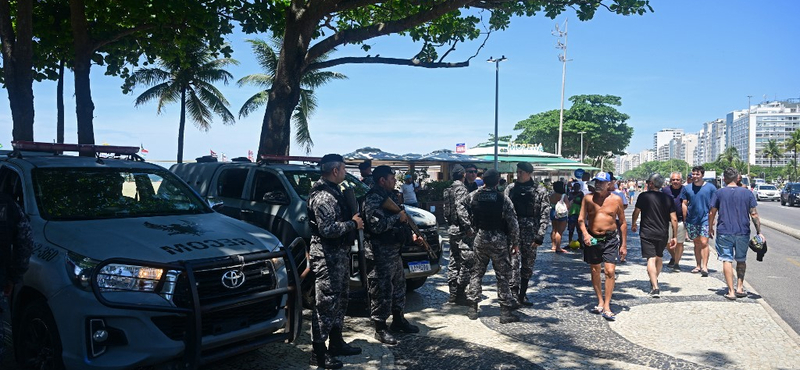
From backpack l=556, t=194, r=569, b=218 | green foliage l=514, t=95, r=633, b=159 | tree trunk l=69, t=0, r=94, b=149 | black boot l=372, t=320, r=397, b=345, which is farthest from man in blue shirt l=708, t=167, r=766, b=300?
green foliage l=514, t=95, r=633, b=159

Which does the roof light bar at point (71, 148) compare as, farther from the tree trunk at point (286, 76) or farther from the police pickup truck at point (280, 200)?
the tree trunk at point (286, 76)

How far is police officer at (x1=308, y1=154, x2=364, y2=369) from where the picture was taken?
4699 millimetres

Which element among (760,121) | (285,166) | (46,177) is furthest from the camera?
(760,121)

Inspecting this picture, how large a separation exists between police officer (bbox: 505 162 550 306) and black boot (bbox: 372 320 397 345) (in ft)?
7.01

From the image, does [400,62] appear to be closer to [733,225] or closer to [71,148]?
[733,225]

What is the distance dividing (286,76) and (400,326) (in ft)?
21.5

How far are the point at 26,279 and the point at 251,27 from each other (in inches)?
361

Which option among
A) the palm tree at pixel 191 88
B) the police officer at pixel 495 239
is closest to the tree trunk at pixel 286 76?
the police officer at pixel 495 239

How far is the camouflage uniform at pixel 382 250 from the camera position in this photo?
5.24 metres

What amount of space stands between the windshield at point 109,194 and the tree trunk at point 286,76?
5.23 metres

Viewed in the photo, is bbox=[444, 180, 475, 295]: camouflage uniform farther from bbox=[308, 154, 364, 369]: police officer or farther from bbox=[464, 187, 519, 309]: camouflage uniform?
bbox=[308, 154, 364, 369]: police officer

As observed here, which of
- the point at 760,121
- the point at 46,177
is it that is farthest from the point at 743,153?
the point at 46,177

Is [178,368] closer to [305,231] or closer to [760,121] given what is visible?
[305,231]

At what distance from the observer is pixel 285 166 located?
298 inches
